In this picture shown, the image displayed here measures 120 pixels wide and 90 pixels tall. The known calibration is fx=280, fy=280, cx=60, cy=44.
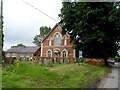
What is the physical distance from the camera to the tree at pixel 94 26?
43.2 metres

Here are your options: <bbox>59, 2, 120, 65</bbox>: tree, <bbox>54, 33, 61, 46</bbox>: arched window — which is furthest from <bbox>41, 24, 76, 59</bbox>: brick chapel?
<bbox>59, 2, 120, 65</bbox>: tree

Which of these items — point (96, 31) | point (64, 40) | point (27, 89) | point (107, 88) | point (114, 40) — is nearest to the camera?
point (27, 89)

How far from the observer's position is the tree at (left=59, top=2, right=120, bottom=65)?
4319 cm

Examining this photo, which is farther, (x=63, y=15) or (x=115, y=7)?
(x=63, y=15)

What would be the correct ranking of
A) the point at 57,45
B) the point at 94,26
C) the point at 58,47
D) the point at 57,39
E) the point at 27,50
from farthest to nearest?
1. the point at 27,50
2. the point at 57,39
3. the point at 57,45
4. the point at 58,47
5. the point at 94,26

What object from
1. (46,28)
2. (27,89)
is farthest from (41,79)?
(46,28)

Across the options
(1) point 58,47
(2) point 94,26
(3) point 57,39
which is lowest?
(1) point 58,47

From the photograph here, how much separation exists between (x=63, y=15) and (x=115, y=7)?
383 inches

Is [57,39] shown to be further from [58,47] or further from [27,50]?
[27,50]

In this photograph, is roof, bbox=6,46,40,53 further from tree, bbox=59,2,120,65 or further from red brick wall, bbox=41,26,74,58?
tree, bbox=59,2,120,65

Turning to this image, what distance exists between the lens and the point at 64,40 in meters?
64.6

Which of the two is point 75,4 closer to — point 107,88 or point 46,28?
point 107,88

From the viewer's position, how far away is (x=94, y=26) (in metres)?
43.7

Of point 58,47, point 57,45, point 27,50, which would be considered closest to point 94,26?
point 58,47
